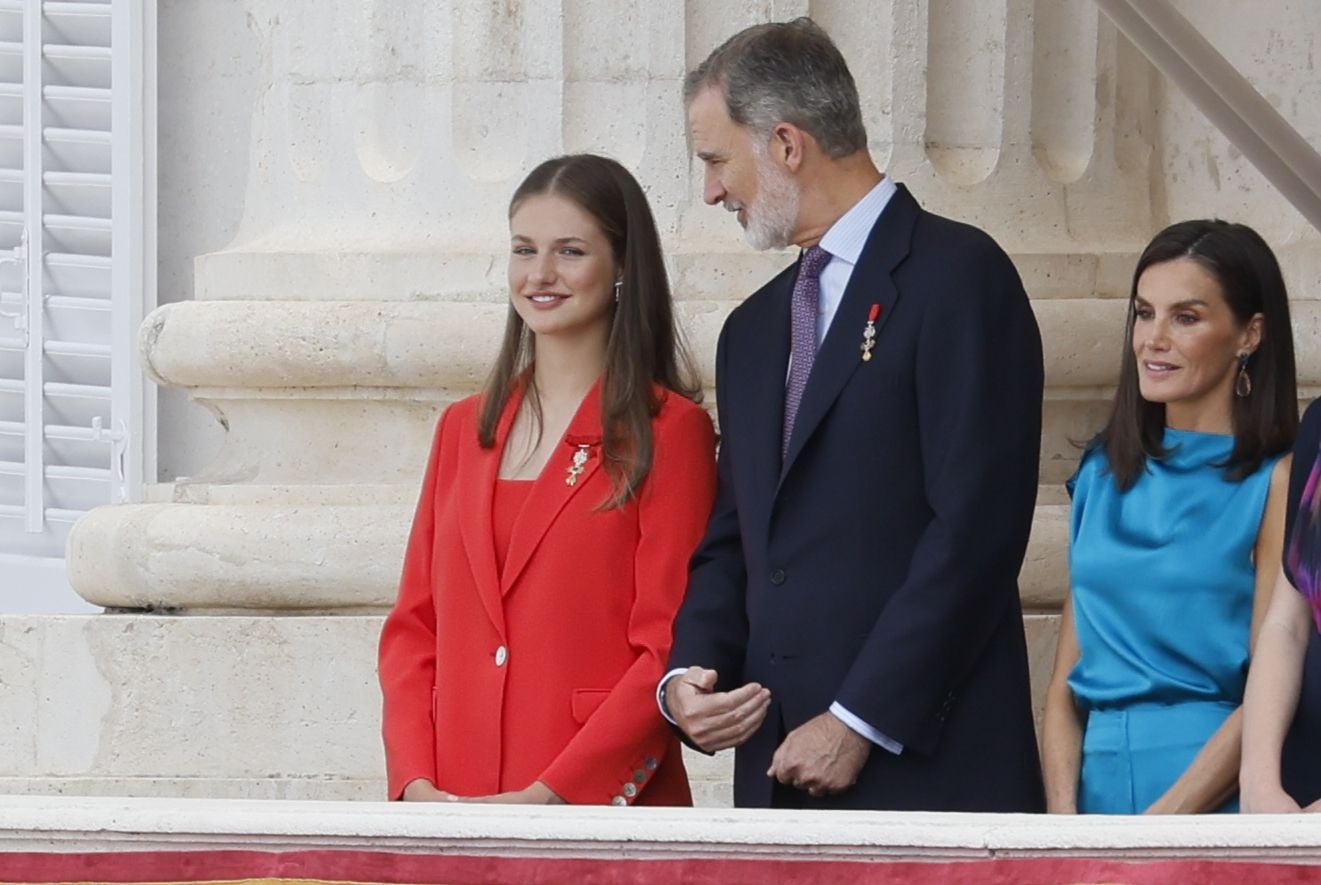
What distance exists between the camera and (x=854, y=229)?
3.33m

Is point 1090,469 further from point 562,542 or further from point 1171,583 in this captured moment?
point 562,542

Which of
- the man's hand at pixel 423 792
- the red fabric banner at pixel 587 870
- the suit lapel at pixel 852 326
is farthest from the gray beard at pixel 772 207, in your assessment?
the red fabric banner at pixel 587 870

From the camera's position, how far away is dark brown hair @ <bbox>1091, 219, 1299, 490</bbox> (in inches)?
132

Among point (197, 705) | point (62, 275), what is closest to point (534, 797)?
point (197, 705)

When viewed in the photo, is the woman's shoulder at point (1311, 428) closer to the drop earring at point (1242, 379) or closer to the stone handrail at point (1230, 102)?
the drop earring at point (1242, 379)

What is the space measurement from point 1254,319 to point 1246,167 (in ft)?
4.38

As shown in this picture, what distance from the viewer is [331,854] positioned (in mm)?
2383

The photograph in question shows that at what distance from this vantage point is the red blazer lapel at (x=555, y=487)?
339cm

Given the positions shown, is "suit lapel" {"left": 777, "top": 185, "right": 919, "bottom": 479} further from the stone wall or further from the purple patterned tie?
the stone wall

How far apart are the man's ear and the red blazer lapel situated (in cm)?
42

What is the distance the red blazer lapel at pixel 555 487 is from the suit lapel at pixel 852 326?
0.30 meters

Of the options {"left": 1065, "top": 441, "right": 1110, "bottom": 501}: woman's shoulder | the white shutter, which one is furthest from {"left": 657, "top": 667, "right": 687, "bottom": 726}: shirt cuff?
the white shutter

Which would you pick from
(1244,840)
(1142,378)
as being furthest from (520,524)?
(1244,840)

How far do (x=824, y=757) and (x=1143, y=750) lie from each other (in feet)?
1.44
